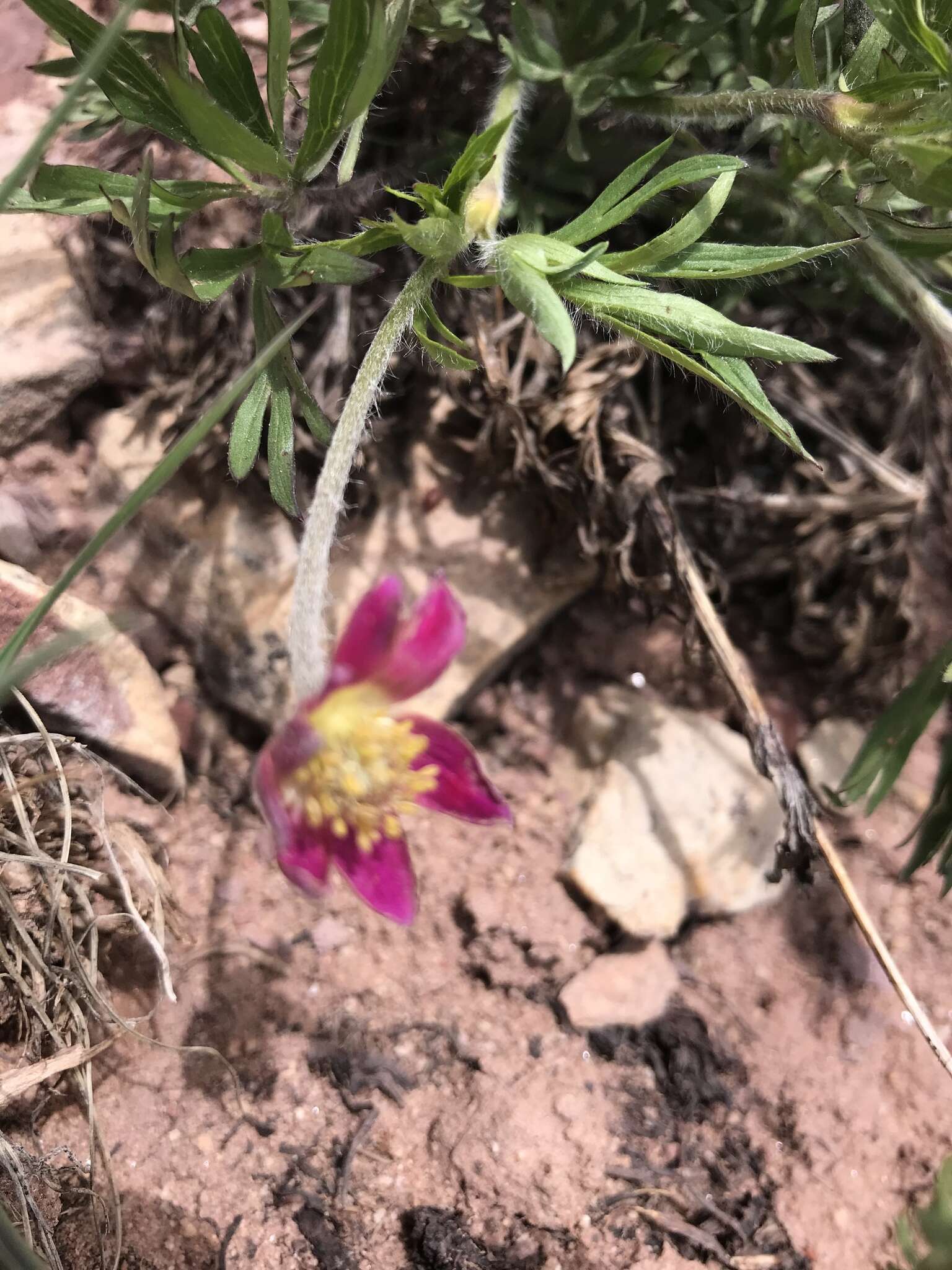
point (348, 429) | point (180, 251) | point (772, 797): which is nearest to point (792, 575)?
point (772, 797)

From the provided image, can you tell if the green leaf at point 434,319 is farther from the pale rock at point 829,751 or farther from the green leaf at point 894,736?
the pale rock at point 829,751

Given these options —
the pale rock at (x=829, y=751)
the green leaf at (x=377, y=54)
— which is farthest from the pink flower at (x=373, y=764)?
the pale rock at (x=829, y=751)

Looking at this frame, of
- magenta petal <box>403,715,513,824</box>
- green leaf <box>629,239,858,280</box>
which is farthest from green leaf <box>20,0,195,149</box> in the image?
magenta petal <box>403,715,513,824</box>

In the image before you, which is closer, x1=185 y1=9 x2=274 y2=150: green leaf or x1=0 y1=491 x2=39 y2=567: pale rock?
x1=185 y1=9 x2=274 y2=150: green leaf

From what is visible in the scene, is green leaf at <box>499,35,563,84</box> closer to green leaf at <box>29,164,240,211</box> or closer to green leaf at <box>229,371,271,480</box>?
green leaf at <box>29,164,240,211</box>

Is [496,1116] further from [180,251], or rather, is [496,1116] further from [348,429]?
[180,251]

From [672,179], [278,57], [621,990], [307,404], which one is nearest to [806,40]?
[672,179]
